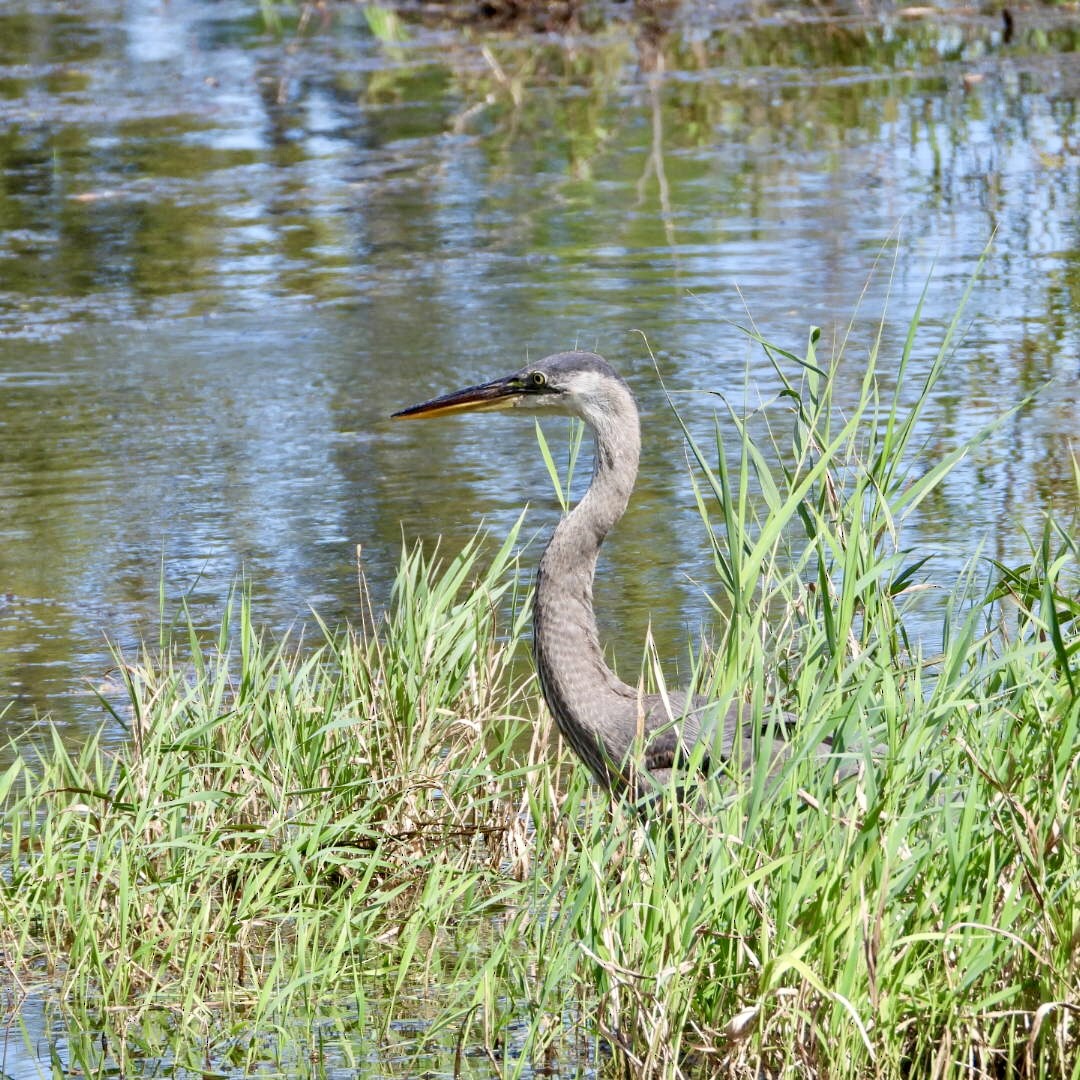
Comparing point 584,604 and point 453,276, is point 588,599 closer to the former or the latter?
point 584,604

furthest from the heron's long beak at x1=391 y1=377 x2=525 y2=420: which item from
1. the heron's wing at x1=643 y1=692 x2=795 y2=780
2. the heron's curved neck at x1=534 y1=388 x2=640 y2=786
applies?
the heron's wing at x1=643 y1=692 x2=795 y2=780

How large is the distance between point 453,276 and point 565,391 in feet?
18.9

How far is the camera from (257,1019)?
3.63 meters

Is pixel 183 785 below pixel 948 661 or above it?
below

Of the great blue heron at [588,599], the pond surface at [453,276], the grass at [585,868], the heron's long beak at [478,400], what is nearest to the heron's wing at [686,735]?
the great blue heron at [588,599]

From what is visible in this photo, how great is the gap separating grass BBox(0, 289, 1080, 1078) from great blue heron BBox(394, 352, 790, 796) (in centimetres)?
17

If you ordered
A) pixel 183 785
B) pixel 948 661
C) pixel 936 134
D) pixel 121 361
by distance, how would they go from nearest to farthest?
pixel 948 661
pixel 183 785
pixel 121 361
pixel 936 134

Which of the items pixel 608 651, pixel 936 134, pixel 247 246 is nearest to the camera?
pixel 608 651

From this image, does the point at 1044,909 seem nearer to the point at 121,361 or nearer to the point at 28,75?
the point at 121,361

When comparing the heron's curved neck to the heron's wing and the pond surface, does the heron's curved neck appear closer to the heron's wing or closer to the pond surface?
the heron's wing

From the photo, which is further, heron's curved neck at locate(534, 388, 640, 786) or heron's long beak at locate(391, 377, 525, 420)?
heron's long beak at locate(391, 377, 525, 420)

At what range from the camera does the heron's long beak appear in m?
4.74

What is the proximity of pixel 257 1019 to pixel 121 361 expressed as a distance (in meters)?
5.95

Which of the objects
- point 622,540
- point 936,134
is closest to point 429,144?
point 936,134
